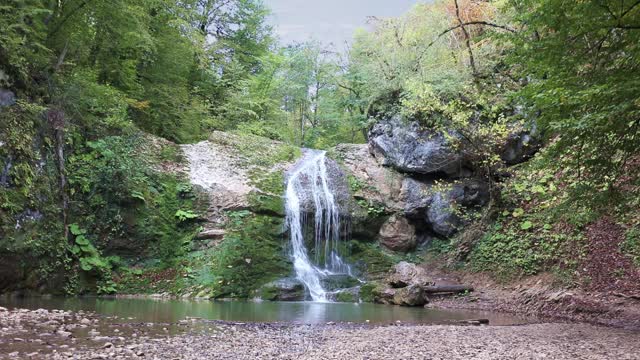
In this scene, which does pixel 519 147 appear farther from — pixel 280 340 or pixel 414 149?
pixel 280 340

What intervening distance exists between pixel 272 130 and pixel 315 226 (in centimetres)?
721

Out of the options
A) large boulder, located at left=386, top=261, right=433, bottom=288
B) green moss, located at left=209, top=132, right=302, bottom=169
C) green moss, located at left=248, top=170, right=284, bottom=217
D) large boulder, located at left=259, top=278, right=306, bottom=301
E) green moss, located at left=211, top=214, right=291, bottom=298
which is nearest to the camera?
large boulder, located at left=259, top=278, right=306, bottom=301

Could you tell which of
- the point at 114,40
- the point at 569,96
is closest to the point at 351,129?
the point at 114,40

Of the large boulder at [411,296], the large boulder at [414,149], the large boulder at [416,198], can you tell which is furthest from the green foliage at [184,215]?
the large boulder at [414,149]

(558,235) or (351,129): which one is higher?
(351,129)

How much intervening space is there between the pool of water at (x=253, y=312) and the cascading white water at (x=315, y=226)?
2.40 metres

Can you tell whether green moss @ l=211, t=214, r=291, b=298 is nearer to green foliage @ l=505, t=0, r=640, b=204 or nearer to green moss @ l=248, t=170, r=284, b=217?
green moss @ l=248, t=170, r=284, b=217

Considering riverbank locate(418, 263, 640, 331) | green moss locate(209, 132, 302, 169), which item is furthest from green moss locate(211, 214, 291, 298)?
riverbank locate(418, 263, 640, 331)

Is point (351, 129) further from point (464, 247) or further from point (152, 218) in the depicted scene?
point (152, 218)

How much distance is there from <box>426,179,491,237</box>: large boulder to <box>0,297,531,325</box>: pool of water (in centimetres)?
454

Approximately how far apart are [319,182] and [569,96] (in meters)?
11.0

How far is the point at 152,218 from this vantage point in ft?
42.8

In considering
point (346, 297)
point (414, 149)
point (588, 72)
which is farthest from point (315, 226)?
point (588, 72)

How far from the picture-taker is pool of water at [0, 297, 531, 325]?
7.93 metres
